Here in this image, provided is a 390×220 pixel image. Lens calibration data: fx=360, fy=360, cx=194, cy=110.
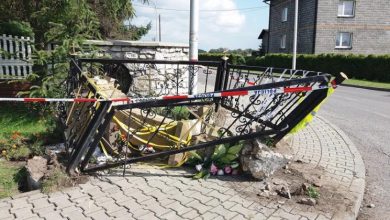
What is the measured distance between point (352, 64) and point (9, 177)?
23079 millimetres

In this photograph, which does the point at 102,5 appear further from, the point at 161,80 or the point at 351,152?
the point at 351,152

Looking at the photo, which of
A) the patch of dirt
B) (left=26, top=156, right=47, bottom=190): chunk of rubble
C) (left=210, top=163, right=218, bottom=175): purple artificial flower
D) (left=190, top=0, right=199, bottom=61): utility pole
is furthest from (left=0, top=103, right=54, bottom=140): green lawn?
the patch of dirt

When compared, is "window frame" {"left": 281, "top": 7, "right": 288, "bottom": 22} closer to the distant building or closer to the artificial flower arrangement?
the distant building

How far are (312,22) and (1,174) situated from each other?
2783 cm

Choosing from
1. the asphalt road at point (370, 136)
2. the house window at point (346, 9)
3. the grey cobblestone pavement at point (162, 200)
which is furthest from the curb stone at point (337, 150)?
the house window at point (346, 9)

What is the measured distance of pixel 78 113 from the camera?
197 inches

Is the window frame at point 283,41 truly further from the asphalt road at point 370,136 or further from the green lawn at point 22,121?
the green lawn at point 22,121

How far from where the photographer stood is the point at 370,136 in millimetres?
7258

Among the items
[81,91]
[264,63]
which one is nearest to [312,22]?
[264,63]

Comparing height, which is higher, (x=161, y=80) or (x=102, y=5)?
(x=102, y=5)

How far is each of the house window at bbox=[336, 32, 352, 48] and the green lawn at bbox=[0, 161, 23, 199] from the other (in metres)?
28.4

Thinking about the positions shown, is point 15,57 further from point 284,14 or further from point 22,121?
point 284,14

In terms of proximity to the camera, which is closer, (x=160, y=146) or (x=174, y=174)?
(x=174, y=174)

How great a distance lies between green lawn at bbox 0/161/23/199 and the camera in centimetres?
407
